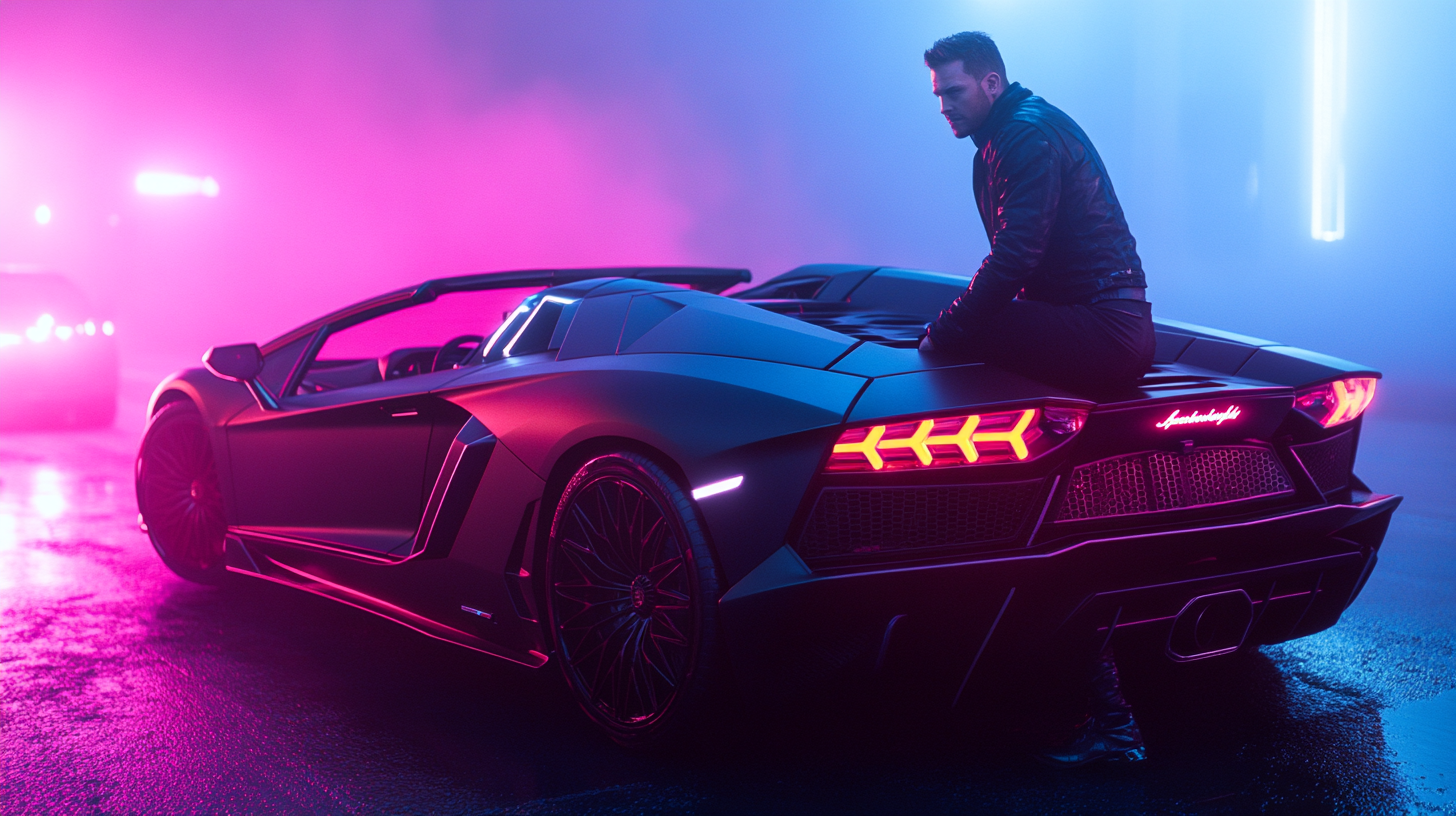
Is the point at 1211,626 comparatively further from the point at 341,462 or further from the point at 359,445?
the point at 341,462

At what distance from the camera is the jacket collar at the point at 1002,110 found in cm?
297

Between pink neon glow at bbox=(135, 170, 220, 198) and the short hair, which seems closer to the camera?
the short hair

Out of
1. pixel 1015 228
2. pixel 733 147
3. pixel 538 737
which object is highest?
pixel 733 147

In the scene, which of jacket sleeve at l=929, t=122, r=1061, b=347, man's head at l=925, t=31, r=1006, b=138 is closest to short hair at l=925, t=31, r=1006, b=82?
man's head at l=925, t=31, r=1006, b=138

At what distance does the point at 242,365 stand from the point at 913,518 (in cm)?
284

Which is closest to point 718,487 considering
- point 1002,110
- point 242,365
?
point 1002,110

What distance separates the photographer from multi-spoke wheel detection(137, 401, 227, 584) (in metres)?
4.59

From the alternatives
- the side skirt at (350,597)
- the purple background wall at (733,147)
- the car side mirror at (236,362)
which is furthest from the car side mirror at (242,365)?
Answer: the purple background wall at (733,147)

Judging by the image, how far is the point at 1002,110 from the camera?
299 cm

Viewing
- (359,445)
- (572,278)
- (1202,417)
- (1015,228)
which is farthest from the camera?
(572,278)

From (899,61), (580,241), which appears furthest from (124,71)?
(899,61)

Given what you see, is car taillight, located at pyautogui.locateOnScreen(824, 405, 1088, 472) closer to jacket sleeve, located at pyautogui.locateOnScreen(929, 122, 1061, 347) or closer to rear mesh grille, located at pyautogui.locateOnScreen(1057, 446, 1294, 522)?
rear mesh grille, located at pyautogui.locateOnScreen(1057, 446, 1294, 522)

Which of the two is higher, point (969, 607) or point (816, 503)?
point (816, 503)

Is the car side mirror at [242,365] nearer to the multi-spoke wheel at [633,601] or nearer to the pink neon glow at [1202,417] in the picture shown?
the multi-spoke wheel at [633,601]
